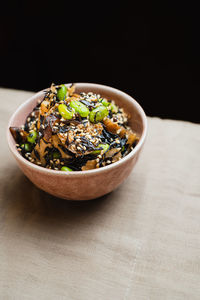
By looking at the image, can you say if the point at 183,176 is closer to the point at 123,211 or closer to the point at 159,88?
the point at 123,211

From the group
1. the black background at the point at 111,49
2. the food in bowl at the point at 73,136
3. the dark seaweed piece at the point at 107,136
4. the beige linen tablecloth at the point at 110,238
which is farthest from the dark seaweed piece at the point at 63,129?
the black background at the point at 111,49

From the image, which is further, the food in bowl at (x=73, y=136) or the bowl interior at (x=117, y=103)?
the bowl interior at (x=117, y=103)

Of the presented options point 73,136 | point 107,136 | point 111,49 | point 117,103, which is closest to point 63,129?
point 73,136

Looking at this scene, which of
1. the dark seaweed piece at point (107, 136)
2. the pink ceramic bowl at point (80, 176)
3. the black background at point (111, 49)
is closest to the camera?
the pink ceramic bowl at point (80, 176)

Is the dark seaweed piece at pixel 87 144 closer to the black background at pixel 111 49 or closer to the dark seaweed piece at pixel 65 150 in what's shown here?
the dark seaweed piece at pixel 65 150

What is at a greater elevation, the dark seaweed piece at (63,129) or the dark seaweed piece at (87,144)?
the dark seaweed piece at (63,129)

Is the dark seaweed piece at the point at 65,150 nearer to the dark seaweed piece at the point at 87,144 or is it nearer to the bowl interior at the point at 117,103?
the dark seaweed piece at the point at 87,144

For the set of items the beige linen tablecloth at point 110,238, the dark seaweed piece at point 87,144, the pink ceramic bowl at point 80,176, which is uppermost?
the dark seaweed piece at point 87,144

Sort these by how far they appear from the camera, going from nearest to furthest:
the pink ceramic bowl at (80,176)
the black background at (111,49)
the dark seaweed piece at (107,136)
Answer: the pink ceramic bowl at (80,176), the dark seaweed piece at (107,136), the black background at (111,49)
